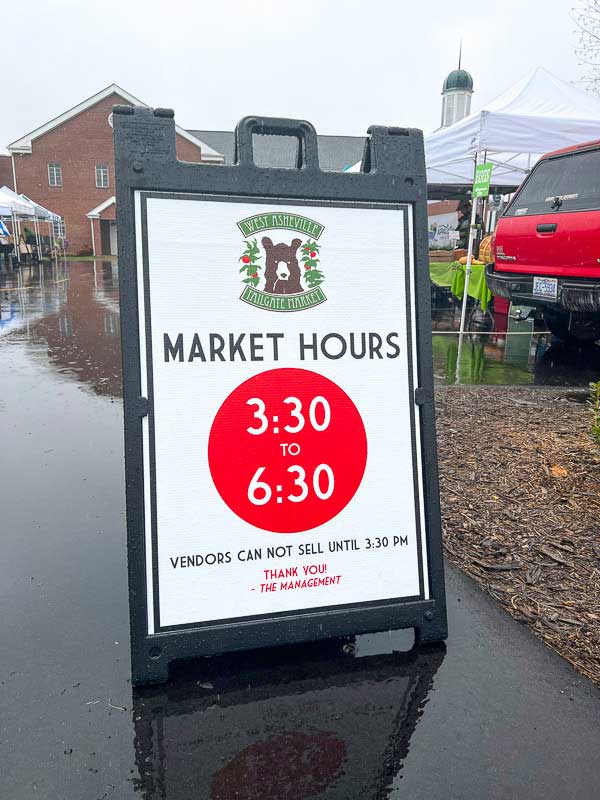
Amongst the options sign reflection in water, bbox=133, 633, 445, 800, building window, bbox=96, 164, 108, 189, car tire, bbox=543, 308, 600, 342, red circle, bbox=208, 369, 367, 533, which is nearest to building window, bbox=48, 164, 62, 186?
building window, bbox=96, 164, 108, 189

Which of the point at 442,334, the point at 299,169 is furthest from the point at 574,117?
the point at 299,169

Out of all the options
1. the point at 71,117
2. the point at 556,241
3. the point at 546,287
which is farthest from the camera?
the point at 71,117

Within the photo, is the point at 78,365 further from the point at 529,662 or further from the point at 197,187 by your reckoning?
the point at 529,662

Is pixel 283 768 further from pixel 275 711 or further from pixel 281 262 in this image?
pixel 281 262

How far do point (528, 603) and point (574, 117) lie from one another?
984 centimetres

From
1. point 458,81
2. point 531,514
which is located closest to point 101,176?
point 458,81

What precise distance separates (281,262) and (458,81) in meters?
60.6

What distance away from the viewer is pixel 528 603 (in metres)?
2.65

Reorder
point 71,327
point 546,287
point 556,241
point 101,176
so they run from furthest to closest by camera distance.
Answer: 1. point 101,176
2. point 71,327
3. point 546,287
4. point 556,241

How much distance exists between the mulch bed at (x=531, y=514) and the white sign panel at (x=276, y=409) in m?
0.65

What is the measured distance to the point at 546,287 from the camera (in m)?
7.38

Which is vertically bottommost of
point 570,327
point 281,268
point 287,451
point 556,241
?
point 287,451

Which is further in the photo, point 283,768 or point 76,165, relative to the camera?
point 76,165

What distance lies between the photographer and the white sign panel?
2.10m
